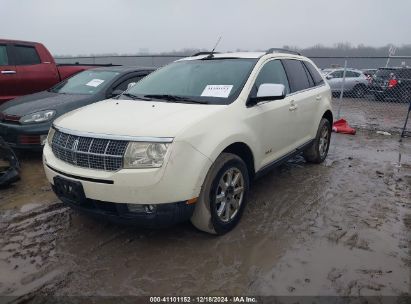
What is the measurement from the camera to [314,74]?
544 centimetres

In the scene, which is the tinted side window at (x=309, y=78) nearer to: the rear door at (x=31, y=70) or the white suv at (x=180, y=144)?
the white suv at (x=180, y=144)

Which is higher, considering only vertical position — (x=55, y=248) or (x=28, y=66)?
(x=28, y=66)

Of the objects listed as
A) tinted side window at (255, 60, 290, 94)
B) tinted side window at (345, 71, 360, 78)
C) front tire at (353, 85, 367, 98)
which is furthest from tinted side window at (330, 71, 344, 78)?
tinted side window at (255, 60, 290, 94)

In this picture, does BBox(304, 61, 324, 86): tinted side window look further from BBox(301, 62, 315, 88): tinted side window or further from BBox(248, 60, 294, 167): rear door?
BBox(248, 60, 294, 167): rear door

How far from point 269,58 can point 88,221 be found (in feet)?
9.16

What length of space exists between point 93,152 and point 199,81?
1.56 meters

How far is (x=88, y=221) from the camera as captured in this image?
366 centimetres

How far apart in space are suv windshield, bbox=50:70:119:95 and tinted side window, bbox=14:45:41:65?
1.09 meters

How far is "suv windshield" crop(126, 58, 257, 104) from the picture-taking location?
141 inches

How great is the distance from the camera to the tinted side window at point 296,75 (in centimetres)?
462

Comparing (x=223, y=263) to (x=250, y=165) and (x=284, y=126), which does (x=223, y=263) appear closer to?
(x=250, y=165)

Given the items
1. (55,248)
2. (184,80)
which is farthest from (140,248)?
(184,80)

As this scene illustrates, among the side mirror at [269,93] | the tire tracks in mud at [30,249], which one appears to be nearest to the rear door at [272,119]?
the side mirror at [269,93]

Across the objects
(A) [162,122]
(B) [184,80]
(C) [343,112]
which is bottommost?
(C) [343,112]
